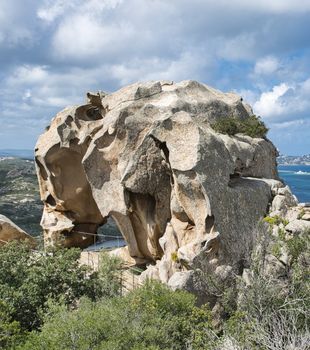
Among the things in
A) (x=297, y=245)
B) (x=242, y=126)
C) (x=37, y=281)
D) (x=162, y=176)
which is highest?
(x=242, y=126)

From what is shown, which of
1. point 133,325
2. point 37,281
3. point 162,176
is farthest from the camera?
point 162,176

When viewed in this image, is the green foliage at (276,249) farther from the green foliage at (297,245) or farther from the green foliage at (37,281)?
the green foliage at (37,281)

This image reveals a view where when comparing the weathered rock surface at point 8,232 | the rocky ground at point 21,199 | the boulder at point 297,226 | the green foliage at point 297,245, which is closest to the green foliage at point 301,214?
the boulder at point 297,226

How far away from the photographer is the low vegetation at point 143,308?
1593 cm

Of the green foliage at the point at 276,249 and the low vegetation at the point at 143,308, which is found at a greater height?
the green foliage at the point at 276,249

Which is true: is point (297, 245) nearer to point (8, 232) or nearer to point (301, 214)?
point (301, 214)

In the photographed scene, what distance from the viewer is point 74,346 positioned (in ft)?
50.0

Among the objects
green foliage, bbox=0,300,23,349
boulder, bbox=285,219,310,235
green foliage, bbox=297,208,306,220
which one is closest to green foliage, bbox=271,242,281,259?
boulder, bbox=285,219,310,235

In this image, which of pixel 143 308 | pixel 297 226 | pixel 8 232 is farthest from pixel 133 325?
pixel 8 232

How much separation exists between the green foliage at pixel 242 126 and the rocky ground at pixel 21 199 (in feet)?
190

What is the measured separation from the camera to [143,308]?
1836 centimetres

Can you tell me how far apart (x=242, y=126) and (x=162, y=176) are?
6953 mm

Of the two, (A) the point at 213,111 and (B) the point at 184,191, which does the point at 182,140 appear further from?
(A) the point at 213,111

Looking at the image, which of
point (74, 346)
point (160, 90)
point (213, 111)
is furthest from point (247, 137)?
point (74, 346)
